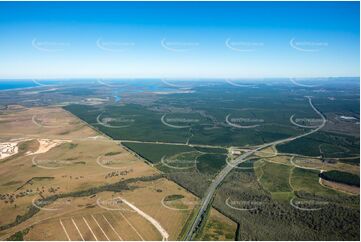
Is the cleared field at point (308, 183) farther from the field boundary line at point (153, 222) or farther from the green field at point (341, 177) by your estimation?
the field boundary line at point (153, 222)

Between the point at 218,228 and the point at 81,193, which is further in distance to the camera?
the point at 81,193

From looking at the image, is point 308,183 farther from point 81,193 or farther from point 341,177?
point 81,193

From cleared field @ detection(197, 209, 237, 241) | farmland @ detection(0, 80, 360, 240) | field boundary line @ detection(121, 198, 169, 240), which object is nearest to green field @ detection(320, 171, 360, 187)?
farmland @ detection(0, 80, 360, 240)

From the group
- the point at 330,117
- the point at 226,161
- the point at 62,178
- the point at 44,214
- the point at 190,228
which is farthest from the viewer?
the point at 330,117

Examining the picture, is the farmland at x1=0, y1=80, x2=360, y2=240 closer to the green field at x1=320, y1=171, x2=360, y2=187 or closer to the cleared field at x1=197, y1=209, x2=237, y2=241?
the cleared field at x1=197, y1=209, x2=237, y2=241

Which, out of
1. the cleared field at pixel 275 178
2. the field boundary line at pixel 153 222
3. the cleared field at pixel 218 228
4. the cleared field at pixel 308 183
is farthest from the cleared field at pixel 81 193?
the cleared field at pixel 308 183

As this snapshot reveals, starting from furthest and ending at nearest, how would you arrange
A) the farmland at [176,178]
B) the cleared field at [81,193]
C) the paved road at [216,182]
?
the paved road at [216,182] < the farmland at [176,178] < the cleared field at [81,193]

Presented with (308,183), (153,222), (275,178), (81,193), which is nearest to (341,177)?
(308,183)

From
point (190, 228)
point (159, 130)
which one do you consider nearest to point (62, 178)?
point (190, 228)

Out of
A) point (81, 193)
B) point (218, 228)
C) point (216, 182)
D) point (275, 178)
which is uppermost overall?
point (275, 178)

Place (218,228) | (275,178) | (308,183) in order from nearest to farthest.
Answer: (218,228), (308,183), (275,178)

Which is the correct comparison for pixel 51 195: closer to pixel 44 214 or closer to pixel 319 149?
pixel 44 214
